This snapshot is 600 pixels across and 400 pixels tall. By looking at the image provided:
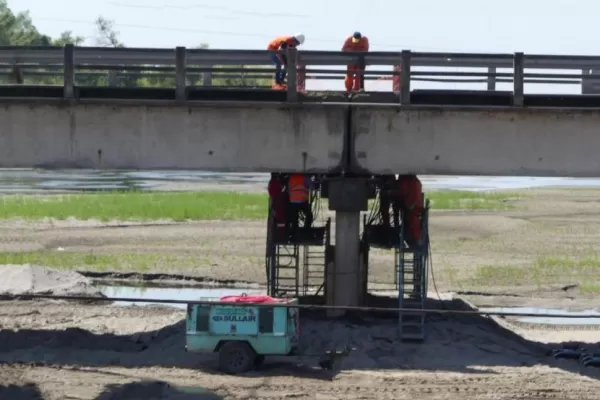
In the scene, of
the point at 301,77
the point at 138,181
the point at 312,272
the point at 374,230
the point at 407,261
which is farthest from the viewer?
the point at 138,181

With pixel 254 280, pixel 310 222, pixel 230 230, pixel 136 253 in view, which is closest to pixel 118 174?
pixel 230 230

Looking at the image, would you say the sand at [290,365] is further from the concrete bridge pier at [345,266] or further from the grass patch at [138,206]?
the grass patch at [138,206]

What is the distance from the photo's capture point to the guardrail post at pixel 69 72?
80.3ft

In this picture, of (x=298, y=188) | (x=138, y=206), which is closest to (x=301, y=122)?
(x=298, y=188)

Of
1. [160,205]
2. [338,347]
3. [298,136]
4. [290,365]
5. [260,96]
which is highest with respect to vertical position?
[260,96]

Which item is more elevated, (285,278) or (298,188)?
(298,188)

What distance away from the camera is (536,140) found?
2467cm

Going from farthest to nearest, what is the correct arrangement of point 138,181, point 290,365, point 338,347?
point 138,181, point 338,347, point 290,365

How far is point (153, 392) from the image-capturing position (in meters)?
19.9

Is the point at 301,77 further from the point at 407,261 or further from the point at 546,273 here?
the point at 546,273

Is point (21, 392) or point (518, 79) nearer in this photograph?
point (21, 392)

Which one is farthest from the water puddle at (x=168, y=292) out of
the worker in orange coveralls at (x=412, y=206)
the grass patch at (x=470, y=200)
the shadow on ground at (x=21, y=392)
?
the grass patch at (x=470, y=200)

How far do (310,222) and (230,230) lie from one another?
18.7 m

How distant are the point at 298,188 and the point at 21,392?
847 cm
